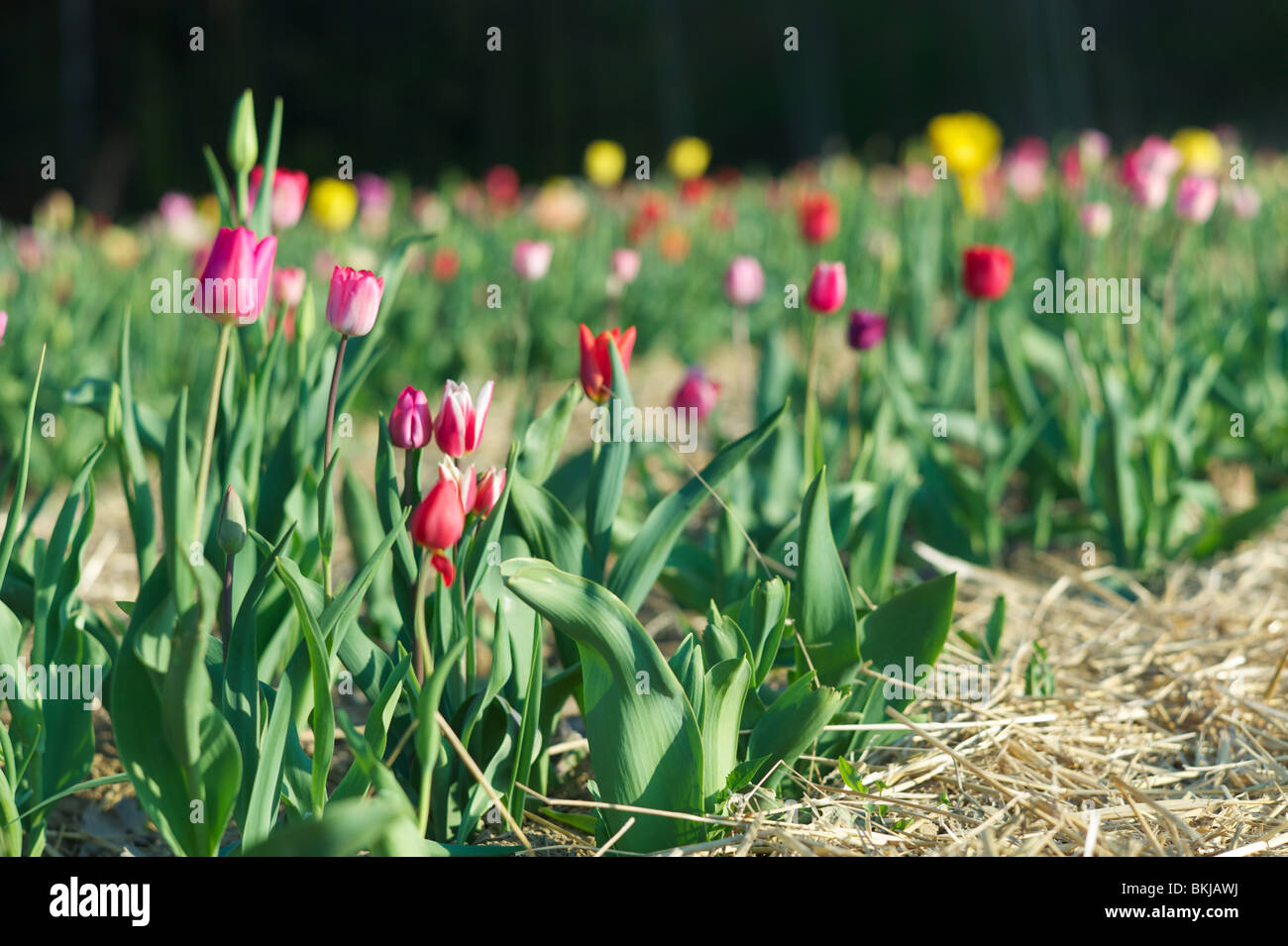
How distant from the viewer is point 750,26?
41.1 feet

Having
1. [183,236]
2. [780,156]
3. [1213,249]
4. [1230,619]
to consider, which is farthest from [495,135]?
[1230,619]

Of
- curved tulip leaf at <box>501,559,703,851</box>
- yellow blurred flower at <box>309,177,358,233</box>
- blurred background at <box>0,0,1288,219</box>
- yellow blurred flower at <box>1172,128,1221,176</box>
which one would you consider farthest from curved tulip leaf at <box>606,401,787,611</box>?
blurred background at <box>0,0,1288,219</box>

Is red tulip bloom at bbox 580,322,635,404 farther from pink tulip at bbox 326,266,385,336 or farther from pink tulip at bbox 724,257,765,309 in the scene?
pink tulip at bbox 724,257,765,309

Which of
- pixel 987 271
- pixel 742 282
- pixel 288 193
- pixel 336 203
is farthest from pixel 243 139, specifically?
pixel 336 203

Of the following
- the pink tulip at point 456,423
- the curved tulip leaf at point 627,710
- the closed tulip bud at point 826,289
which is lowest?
the curved tulip leaf at point 627,710

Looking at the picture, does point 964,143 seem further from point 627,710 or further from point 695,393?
point 627,710

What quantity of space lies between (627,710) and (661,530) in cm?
23

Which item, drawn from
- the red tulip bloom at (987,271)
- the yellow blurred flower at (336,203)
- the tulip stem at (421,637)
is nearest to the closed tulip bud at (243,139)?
the tulip stem at (421,637)

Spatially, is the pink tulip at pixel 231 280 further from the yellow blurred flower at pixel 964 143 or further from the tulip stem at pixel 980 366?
the yellow blurred flower at pixel 964 143

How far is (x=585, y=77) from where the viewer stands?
11711 mm

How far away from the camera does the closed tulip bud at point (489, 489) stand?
1.09 meters
